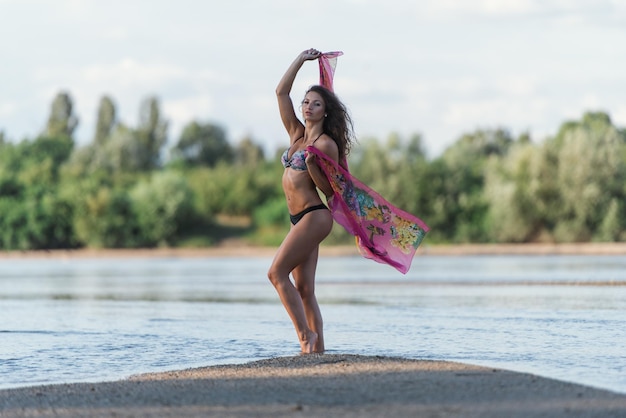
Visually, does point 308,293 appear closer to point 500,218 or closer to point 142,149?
point 500,218

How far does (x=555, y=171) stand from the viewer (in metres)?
57.2

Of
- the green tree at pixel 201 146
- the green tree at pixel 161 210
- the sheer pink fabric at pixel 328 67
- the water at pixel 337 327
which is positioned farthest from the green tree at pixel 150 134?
the sheer pink fabric at pixel 328 67

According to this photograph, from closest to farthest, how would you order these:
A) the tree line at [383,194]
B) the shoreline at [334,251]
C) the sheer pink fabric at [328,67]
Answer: the sheer pink fabric at [328,67] → the shoreline at [334,251] → the tree line at [383,194]

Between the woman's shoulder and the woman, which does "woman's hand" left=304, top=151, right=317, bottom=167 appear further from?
the woman's shoulder

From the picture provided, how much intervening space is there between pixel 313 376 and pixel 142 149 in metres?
104

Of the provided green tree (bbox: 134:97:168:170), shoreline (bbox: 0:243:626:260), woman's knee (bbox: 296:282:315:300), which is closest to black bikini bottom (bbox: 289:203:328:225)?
woman's knee (bbox: 296:282:315:300)

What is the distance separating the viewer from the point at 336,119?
35.8 feet

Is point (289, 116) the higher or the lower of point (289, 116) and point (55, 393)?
the higher

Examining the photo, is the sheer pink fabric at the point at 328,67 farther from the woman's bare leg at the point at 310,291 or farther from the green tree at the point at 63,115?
the green tree at the point at 63,115

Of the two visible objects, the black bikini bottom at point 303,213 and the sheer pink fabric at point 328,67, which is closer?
the black bikini bottom at point 303,213

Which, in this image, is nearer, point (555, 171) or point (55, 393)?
Answer: point (55, 393)

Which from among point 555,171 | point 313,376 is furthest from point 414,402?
point 555,171

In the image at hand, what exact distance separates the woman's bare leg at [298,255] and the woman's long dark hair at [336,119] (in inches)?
25.4

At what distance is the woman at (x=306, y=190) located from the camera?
35.3 feet
